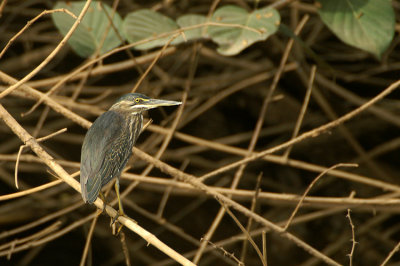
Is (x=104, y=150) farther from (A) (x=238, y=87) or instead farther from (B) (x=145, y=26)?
(A) (x=238, y=87)

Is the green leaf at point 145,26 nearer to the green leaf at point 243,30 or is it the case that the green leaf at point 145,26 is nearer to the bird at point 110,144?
the green leaf at point 243,30

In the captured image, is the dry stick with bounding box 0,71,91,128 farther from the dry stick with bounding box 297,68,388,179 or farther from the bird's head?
the dry stick with bounding box 297,68,388,179

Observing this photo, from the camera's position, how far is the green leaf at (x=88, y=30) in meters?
3.29

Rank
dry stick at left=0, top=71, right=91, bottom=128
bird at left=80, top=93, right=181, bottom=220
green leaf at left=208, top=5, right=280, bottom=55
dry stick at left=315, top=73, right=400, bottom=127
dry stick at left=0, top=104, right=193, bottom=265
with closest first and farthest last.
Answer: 1. dry stick at left=0, top=104, right=193, bottom=265
2. bird at left=80, top=93, right=181, bottom=220
3. dry stick at left=0, top=71, right=91, bottom=128
4. green leaf at left=208, top=5, right=280, bottom=55
5. dry stick at left=315, top=73, right=400, bottom=127

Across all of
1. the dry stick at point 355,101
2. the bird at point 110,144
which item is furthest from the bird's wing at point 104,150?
the dry stick at point 355,101

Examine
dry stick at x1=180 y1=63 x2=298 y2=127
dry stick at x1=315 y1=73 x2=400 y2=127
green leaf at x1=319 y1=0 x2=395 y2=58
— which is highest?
green leaf at x1=319 y1=0 x2=395 y2=58

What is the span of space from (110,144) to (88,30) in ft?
3.41

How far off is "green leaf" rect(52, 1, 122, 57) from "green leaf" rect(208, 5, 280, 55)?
0.65 meters

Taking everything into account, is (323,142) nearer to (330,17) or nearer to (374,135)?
(374,135)

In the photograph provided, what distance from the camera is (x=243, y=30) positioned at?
9.86 feet

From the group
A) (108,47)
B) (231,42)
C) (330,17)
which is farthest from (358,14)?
(108,47)

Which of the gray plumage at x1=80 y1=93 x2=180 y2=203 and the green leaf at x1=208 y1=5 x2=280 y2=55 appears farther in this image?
the green leaf at x1=208 y1=5 x2=280 y2=55

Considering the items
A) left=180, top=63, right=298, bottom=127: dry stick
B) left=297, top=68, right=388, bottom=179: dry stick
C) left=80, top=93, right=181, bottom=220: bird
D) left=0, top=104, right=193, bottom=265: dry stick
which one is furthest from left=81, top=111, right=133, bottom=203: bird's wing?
left=297, top=68, right=388, bottom=179: dry stick

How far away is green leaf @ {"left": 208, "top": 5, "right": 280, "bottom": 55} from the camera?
2.89 metres
